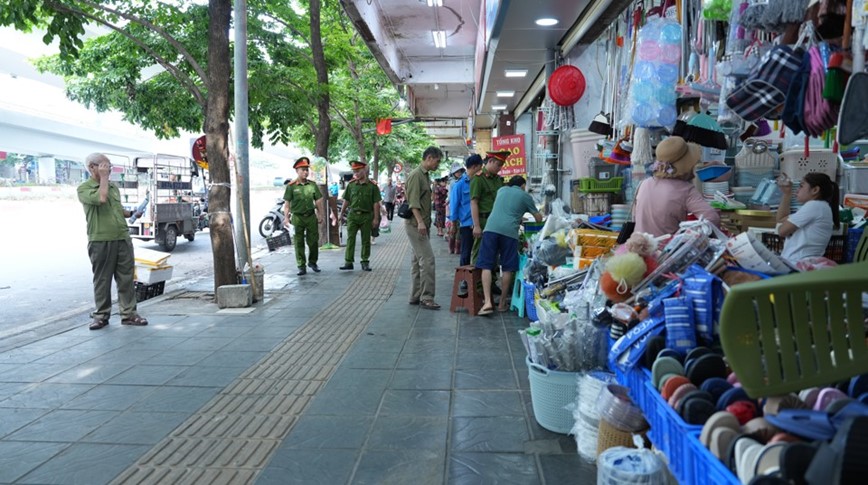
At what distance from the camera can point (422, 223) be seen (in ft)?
24.4

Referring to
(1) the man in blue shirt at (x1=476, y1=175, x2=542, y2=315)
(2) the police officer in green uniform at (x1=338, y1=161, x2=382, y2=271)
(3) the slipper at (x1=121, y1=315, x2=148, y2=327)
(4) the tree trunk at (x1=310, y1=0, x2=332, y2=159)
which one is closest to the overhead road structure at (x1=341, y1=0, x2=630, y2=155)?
(4) the tree trunk at (x1=310, y1=0, x2=332, y2=159)

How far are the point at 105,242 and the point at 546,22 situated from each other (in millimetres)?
5933

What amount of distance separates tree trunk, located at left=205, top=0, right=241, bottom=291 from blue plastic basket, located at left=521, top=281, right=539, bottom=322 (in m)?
4.00

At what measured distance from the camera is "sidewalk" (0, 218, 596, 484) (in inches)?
131

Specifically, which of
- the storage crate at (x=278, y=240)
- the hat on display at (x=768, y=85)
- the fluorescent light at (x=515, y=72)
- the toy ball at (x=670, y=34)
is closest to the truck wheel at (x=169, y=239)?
the storage crate at (x=278, y=240)

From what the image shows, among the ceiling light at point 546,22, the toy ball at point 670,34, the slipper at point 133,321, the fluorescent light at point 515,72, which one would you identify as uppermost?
the fluorescent light at point 515,72

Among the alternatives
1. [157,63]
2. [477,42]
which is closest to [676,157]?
[157,63]

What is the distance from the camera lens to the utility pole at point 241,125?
26.9 ft

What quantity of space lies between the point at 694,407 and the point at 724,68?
2.08 metres

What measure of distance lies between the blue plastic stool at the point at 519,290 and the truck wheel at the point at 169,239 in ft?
36.2

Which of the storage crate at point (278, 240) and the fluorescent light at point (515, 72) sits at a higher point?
the fluorescent light at point (515, 72)

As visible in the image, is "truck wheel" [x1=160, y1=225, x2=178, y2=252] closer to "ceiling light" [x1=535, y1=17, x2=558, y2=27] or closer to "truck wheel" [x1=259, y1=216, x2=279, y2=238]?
"truck wheel" [x1=259, y1=216, x2=279, y2=238]

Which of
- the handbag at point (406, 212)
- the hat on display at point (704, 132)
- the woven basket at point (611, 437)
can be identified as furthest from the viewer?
the handbag at point (406, 212)

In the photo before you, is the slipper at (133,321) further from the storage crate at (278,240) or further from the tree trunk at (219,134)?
the storage crate at (278,240)
